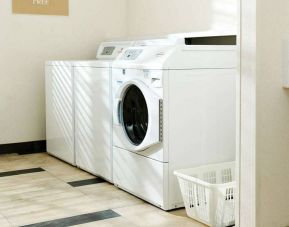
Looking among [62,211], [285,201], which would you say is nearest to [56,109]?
[62,211]

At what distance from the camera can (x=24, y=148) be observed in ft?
14.8

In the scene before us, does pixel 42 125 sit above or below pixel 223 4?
below

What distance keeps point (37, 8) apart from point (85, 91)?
1246mm

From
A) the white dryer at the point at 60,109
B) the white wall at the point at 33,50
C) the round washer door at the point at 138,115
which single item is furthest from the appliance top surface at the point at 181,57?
the white wall at the point at 33,50

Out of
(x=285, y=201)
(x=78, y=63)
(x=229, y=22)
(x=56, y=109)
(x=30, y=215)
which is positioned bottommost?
(x=30, y=215)

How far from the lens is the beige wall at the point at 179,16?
11.5ft

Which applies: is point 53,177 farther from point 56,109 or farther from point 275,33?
point 275,33

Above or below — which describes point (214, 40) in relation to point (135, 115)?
above

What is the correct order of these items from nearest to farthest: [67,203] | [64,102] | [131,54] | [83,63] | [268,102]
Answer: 1. [268,102]
2. [67,203]
3. [131,54]
4. [83,63]
5. [64,102]

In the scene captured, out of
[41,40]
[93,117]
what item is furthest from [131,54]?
[41,40]

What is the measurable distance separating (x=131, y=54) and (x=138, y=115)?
41 cm

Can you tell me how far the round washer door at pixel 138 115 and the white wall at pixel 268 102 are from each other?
2.17 ft

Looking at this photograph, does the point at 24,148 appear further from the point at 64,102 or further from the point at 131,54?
the point at 131,54

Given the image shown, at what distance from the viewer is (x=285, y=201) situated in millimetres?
2322
